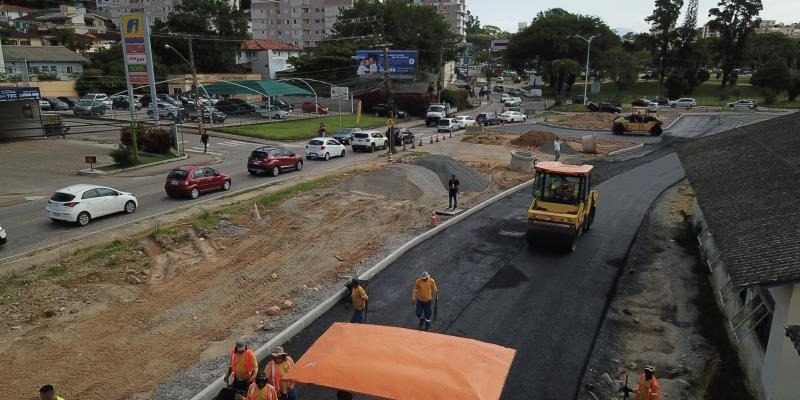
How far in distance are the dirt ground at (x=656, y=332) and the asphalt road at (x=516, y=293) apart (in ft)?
1.24

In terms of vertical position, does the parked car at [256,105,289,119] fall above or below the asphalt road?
above

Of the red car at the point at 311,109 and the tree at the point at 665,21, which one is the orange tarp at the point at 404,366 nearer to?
the red car at the point at 311,109

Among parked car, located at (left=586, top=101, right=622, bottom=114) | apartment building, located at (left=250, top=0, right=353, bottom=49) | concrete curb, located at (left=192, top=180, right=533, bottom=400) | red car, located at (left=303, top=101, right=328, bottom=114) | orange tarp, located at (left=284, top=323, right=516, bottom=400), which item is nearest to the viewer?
orange tarp, located at (left=284, top=323, right=516, bottom=400)

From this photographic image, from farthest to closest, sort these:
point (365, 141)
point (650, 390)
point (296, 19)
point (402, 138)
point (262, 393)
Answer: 1. point (296, 19)
2. point (402, 138)
3. point (365, 141)
4. point (650, 390)
5. point (262, 393)

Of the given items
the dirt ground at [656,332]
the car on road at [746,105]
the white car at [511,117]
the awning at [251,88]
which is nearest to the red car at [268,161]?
the dirt ground at [656,332]

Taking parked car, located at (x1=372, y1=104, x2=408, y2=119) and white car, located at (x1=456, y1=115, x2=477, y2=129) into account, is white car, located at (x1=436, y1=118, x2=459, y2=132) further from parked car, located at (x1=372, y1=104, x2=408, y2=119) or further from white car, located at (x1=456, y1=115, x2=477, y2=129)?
parked car, located at (x1=372, y1=104, x2=408, y2=119)

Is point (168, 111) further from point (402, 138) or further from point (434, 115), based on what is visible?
point (434, 115)

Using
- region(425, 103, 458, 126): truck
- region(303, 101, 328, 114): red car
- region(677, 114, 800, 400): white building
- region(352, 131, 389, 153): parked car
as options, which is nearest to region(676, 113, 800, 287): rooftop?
region(677, 114, 800, 400): white building

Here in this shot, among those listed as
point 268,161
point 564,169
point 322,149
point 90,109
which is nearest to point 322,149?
point 322,149

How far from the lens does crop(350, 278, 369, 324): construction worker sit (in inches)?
516

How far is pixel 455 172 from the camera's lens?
31.2 m

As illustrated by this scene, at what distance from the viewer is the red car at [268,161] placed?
32906 mm

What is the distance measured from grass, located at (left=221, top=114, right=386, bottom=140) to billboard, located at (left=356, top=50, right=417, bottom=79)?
1173 cm

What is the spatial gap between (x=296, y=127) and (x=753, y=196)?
46.2 m
